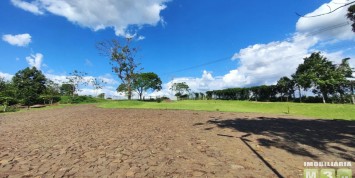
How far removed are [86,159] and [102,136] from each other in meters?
3.03

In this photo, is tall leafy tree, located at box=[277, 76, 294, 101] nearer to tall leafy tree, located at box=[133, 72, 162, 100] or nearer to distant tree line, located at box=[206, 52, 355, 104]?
distant tree line, located at box=[206, 52, 355, 104]

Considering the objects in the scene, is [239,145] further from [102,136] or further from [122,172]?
[102,136]

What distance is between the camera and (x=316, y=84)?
3572cm

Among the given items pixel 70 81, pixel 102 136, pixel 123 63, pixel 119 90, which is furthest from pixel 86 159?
pixel 119 90

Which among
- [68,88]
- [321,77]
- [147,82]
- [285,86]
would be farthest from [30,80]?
[321,77]

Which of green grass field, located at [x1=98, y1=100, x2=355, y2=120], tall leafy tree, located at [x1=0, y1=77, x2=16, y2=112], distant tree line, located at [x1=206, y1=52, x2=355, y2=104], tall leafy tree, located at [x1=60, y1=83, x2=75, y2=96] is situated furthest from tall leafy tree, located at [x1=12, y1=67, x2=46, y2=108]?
distant tree line, located at [x1=206, y1=52, x2=355, y2=104]

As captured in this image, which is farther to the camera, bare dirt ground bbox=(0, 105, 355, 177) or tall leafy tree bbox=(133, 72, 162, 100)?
tall leafy tree bbox=(133, 72, 162, 100)

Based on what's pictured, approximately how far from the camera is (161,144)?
7.26 metres

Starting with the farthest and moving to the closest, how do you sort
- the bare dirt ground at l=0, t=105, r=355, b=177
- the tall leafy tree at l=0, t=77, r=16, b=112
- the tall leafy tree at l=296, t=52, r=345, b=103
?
the tall leafy tree at l=296, t=52, r=345, b=103 < the tall leafy tree at l=0, t=77, r=16, b=112 < the bare dirt ground at l=0, t=105, r=355, b=177

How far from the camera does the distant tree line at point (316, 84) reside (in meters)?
33.8

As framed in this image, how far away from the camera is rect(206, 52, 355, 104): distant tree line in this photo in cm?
3384

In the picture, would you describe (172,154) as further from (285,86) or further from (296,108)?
Result: (285,86)

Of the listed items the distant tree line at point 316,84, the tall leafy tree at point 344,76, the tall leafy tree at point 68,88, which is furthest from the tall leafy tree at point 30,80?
the tall leafy tree at point 344,76

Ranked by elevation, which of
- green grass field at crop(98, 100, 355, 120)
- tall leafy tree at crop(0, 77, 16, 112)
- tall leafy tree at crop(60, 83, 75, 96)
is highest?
tall leafy tree at crop(60, 83, 75, 96)
